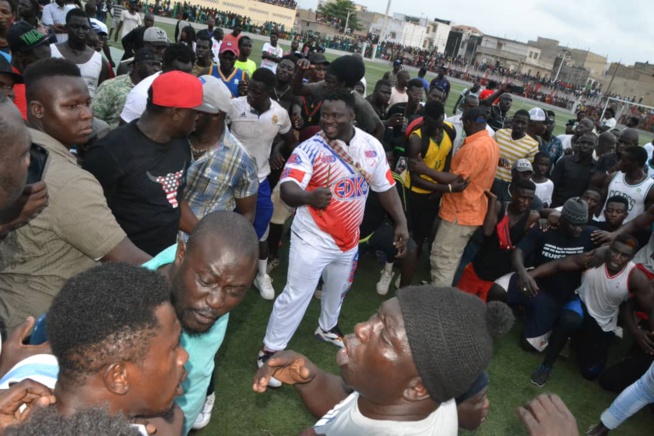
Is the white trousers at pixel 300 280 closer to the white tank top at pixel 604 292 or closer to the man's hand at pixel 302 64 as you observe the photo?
the white tank top at pixel 604 292

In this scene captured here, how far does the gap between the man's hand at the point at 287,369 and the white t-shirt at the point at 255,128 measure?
2.88m

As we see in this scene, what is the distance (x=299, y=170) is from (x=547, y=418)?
7.76 feet

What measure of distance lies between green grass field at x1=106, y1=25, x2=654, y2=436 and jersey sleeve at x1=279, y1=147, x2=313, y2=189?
161cm

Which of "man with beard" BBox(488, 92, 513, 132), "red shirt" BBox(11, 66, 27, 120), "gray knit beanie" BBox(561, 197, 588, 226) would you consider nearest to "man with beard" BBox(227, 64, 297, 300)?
"red shirt" BBox(11, 66, 27, 120)

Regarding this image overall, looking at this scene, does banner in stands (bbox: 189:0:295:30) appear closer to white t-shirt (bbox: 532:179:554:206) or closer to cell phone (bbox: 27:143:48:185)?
white t-shirt (bbox: 532:179:554:206)

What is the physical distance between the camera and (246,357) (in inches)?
159

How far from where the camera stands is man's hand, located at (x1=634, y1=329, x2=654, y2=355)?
427 cm

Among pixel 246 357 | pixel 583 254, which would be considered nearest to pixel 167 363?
pixel 246 357

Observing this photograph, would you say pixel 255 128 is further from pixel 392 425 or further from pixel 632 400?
pixel 632 400

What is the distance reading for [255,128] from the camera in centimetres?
479

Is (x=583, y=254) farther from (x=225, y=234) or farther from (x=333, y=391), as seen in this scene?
(x=225, y=234)

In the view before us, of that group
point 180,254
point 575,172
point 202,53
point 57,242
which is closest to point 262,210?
point 180,254

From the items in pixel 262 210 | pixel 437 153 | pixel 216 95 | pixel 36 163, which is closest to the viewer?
pixel 36 163

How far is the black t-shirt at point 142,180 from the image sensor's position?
2580 millimetres
